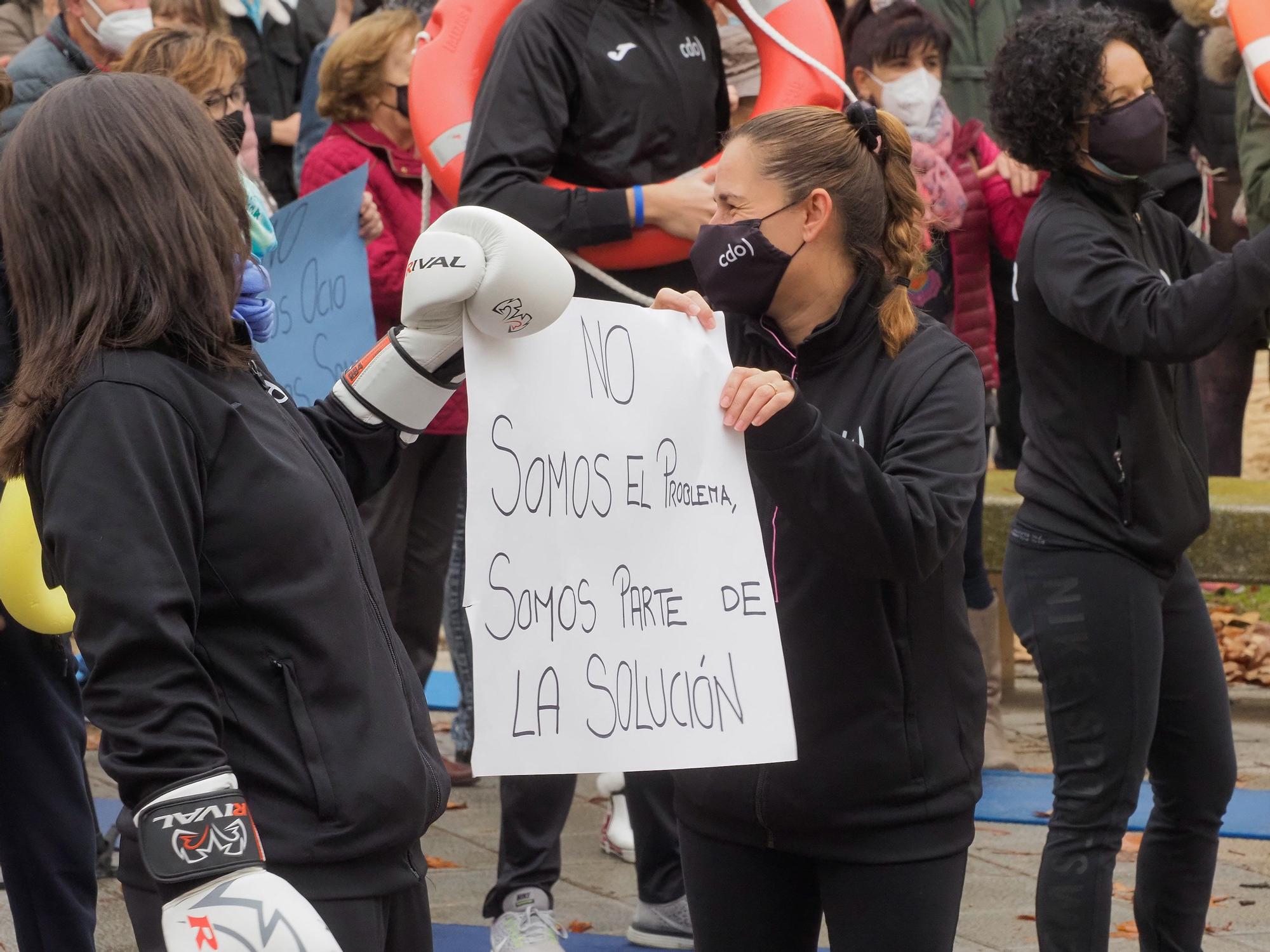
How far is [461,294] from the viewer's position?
2211mm

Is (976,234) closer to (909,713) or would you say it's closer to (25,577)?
(909,713)

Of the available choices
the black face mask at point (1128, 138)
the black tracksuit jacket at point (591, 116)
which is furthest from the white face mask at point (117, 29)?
the black face mask at point (1128, 138)

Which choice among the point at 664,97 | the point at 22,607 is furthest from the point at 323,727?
the point at 664,97

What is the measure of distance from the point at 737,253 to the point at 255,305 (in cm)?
73

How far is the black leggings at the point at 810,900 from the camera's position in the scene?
7.80 ft

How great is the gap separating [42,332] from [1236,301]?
2141mm

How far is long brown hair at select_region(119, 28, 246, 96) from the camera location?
12.9 ft

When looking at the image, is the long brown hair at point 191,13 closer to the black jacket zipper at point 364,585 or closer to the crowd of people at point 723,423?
the crowd of people at point 723,423

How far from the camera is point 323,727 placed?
6.38 ft

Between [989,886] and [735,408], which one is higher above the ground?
[735,408]

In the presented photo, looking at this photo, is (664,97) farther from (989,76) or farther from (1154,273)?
(1154,273)

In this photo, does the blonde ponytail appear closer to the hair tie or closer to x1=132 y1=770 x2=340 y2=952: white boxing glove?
the hair tie

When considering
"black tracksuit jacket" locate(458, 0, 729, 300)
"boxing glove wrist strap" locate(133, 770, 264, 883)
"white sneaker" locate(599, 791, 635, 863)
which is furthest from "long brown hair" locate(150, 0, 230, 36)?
"boxing glove wrist strap" locate(133, 770, 264, 883)

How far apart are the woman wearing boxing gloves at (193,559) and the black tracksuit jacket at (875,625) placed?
0.58 meters
